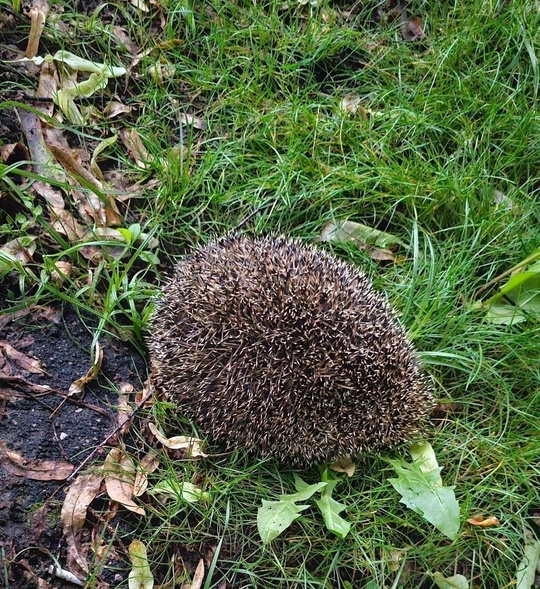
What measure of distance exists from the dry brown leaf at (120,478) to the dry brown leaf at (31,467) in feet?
0.70

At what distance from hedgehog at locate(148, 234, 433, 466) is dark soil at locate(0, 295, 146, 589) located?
16.8 inches

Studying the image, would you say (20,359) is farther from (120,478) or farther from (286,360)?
(286,360)

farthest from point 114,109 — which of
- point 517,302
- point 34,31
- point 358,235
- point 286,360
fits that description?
point 517,302

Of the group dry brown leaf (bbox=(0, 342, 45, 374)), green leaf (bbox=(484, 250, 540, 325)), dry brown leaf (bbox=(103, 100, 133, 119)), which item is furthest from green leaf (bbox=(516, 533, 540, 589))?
dry brown leaf (bbox=(103, 100, 133, 119))

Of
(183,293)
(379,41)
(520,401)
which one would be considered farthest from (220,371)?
(379,41)

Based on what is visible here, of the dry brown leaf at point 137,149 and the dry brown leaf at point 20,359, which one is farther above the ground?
the dry brown leaf at point 137,149

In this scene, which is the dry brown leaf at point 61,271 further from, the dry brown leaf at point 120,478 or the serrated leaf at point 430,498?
the serrated leaf at point 430,498

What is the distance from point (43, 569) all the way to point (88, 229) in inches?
83.2

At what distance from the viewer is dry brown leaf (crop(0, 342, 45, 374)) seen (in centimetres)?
353

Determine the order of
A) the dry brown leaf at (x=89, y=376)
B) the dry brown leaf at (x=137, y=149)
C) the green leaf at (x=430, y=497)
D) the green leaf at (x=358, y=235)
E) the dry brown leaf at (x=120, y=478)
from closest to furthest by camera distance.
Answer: the green leaf at (x=430, y=497)
the dry brown leaf at (x=120, y=478)
the dry brown leaf at (x=89, y=376)
the green leaf at (x=358, y=235)
the dry brown leaf at (x=137, y=149)

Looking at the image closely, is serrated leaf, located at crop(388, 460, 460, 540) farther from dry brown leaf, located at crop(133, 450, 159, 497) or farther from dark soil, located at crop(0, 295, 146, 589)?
dark soil, located at crop(0, 295, 146, 589)

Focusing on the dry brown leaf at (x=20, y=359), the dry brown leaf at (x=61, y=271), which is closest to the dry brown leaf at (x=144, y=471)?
the dry brown leaf at (x=20, y=359)

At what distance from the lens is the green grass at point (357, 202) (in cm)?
329

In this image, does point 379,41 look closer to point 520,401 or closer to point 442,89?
point 442,89
